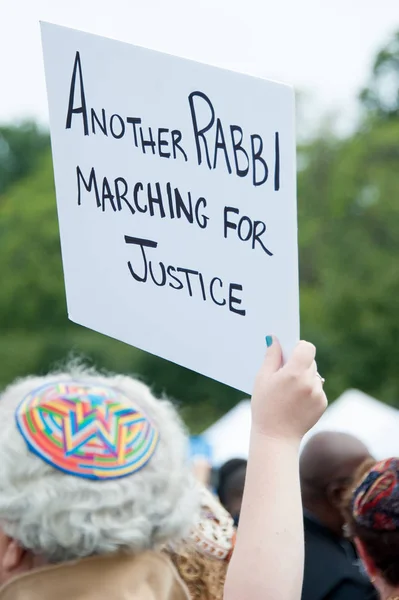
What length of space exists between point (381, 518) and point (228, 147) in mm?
798

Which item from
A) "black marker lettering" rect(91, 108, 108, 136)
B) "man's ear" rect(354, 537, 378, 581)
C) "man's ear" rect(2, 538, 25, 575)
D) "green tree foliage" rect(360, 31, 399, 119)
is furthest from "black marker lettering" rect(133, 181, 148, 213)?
"green tree foliage" rect(360, 31, 399, 119)

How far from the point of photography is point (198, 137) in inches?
55.4

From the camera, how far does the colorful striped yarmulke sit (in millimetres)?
1118

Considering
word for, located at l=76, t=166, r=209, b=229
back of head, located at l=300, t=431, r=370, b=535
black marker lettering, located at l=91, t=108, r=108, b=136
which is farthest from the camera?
back of head, located at l=300, t=431, r=370, b=535

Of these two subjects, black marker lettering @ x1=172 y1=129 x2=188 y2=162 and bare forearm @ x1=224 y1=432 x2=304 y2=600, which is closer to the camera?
bare forearm @ x1=224 y1=432 x2=304 y2=600

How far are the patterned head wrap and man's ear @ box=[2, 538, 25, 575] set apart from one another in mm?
763

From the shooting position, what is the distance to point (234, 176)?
4.48 feet

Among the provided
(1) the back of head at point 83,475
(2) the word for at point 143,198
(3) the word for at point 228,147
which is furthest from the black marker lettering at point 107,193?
(1) the back of head at point 83,475

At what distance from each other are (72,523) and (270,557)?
0.26 m

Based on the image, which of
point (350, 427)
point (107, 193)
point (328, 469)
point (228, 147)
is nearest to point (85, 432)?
point (228, 147)

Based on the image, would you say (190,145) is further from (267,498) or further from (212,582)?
(212,582)

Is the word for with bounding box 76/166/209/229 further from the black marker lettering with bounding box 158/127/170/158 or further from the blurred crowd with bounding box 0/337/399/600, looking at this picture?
the blurred crowd with bounding box 0/337/399/600

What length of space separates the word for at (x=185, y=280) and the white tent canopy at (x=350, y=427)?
2977 millimetres

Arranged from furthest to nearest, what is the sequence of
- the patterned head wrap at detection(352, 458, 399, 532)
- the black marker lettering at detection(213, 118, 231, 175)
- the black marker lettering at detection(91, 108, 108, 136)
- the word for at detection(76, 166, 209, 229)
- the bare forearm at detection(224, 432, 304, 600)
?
the patterned head wrap at detection(352, 458, 399, 532) < the black marker lettering at detection(91, 108, 108, 136) < the word for at detection(76, 166, 209, 229) < the black marker lettering at detection(213, 118, 231, 175) < the bare forearm at detection(224, 432, 304, 600)
